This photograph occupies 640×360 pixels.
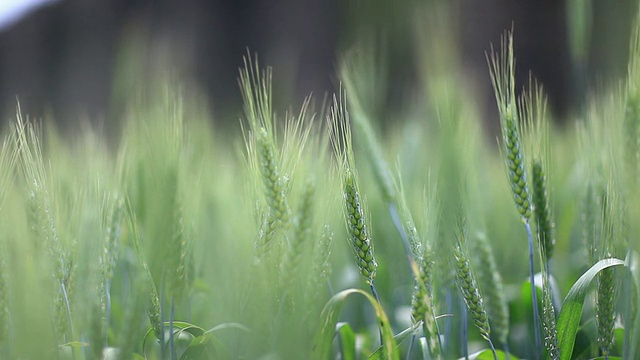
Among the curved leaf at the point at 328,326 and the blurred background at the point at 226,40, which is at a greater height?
the blurred background at the point at 226,40

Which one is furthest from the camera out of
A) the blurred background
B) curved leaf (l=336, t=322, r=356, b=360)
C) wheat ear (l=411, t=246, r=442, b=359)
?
the blurred background

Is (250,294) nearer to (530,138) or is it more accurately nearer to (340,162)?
(340,162)

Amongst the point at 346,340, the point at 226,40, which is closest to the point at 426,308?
the point at 346,340

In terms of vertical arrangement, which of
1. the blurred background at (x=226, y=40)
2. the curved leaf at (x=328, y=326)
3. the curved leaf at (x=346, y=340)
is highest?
the blurred background at (x=226, y=40)

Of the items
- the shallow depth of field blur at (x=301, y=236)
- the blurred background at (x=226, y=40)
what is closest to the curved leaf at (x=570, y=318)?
the shallow depth of field blur at (x=301, y=236)

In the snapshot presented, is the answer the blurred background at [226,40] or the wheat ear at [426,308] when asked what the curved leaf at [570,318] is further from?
the blurred background at [226,40]

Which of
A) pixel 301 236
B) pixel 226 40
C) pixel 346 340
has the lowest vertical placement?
pixel 346 340

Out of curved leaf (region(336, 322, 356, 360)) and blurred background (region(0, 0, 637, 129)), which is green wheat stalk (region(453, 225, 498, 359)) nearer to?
curved leaf (region(336, 322, 356, 360))

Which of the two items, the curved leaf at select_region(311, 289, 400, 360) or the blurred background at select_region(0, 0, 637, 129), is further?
the blurred background at select_region(0, 0, 637, 129)

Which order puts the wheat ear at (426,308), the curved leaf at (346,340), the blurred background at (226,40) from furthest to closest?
the blurred background at (226,40), the curved leaf at (346,340), the wheat ear at (426,308)

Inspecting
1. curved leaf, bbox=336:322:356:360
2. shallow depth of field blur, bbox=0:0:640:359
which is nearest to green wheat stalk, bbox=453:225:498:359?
shallow depth of field blur, bbox=0:0:640:359

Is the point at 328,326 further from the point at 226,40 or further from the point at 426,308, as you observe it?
the point at 226,40

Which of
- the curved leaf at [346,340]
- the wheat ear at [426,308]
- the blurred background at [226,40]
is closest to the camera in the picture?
the wheat ear at [426,308]

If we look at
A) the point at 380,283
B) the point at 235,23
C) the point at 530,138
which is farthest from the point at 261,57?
the point at 530,138
